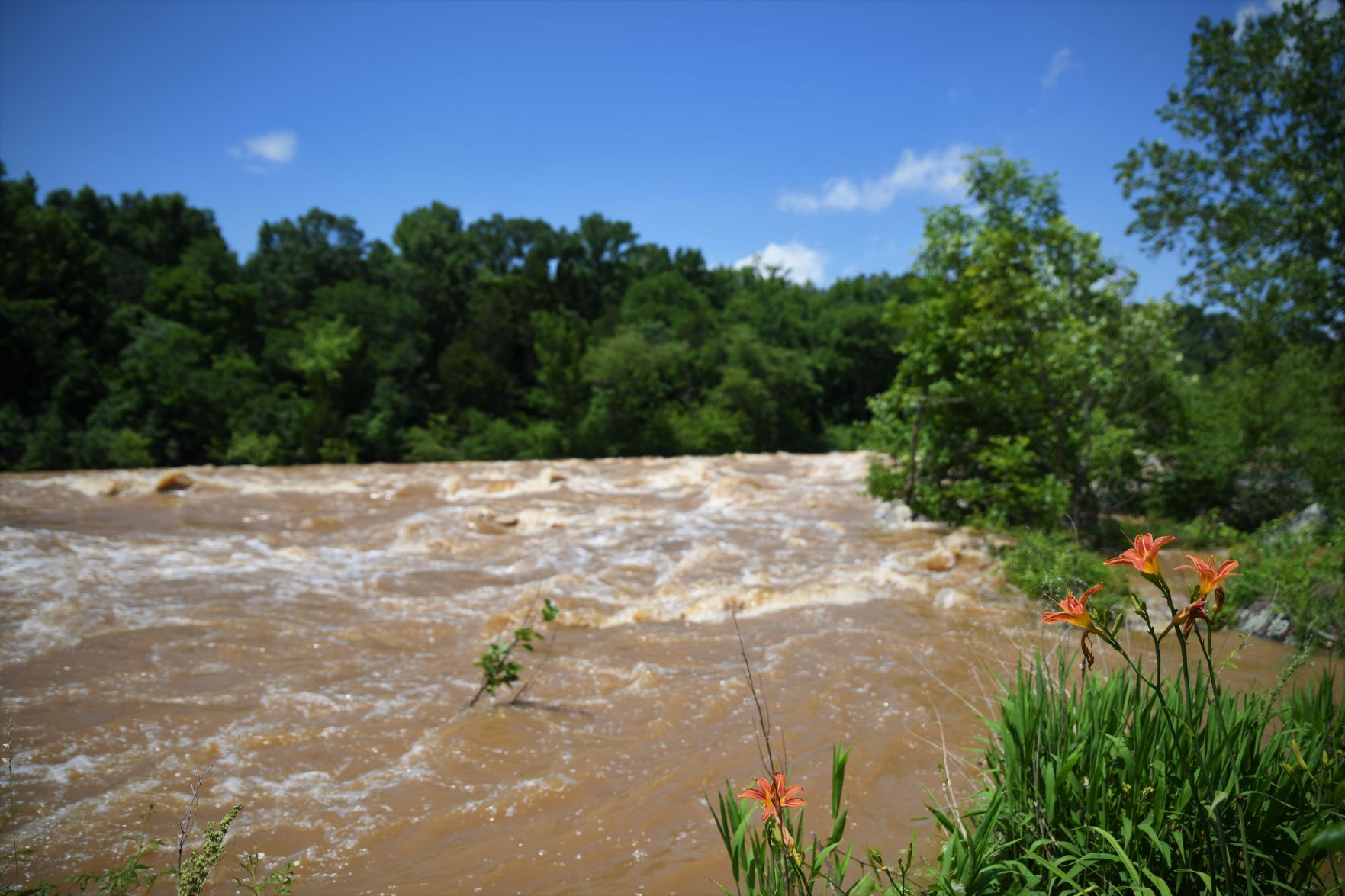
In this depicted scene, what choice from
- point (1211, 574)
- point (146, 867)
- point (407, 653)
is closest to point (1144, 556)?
point (1211, 574)

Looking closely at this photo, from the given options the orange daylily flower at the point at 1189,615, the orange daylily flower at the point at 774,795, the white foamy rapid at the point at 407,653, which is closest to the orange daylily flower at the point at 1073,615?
the orange daylily flower at the point at 1189,615

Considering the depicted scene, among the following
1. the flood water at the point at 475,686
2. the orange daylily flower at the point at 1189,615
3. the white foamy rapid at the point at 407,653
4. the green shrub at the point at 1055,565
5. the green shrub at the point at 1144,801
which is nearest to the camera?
the orange daylily flower at the point at 1189,615

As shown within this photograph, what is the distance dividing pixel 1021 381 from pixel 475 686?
6764 mm

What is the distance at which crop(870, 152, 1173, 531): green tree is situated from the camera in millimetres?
8352

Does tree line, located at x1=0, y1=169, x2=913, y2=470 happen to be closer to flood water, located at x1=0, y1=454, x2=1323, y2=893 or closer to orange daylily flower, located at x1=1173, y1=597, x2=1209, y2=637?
flood water, located at x1=0, y1=454, x2=1323, y2=893

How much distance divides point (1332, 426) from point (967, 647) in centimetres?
578

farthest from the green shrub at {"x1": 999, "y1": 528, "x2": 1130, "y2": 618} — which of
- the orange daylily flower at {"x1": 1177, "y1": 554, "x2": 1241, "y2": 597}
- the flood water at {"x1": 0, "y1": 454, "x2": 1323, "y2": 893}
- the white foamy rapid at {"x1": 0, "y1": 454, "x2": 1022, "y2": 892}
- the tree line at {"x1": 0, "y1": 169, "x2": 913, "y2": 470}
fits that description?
the tree line at {"x1": 0, "y1": 169, "x2": 913, "y2": 470}

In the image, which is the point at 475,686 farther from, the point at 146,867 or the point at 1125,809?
the point at 1125,809

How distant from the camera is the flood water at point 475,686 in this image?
3.38m

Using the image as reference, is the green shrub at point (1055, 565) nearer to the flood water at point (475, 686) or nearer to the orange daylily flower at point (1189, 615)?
the flood water at point (475, 686)

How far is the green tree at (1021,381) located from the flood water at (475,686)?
87cm

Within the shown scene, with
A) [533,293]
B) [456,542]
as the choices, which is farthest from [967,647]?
[533,293]

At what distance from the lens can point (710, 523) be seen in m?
12.0

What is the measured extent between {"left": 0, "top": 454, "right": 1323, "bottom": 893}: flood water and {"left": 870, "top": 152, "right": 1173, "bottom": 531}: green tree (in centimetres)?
87
